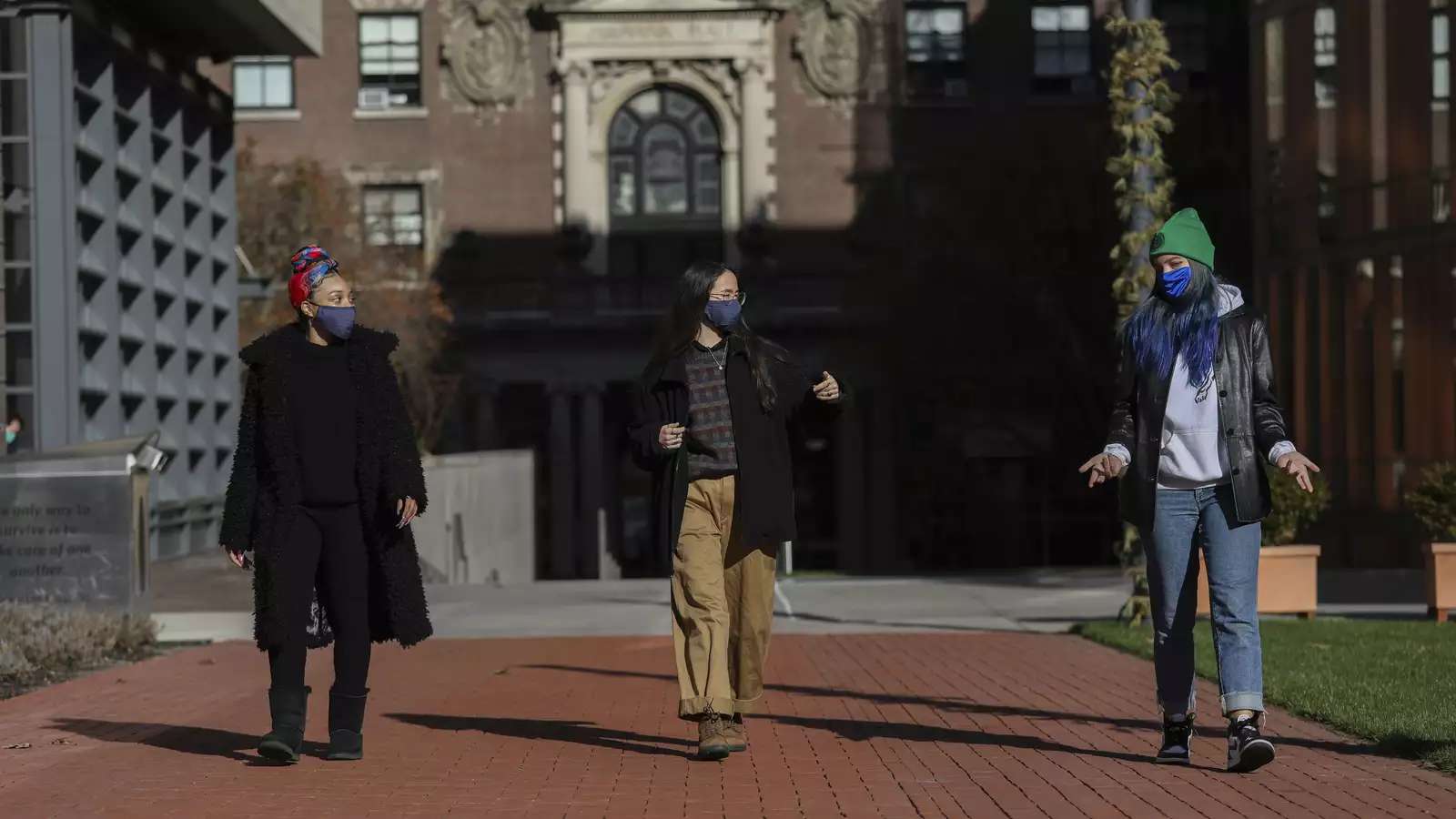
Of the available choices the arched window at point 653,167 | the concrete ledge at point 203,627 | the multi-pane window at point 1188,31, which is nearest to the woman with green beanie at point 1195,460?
the concrete ledge at point 203,627

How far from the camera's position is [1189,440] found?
29.2ft

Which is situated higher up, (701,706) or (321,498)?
(321,498)

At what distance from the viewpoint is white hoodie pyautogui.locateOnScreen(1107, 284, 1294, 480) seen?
8852 mm

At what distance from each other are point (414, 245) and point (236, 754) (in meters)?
35.3

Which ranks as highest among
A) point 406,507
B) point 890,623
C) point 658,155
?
point 658,155

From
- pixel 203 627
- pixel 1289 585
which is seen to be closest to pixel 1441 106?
pixel 1289 585

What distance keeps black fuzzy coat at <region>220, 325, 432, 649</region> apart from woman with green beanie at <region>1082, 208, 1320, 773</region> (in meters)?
2.82

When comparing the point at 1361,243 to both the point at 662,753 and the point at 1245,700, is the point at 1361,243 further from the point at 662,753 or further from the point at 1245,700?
the point at 1245,700

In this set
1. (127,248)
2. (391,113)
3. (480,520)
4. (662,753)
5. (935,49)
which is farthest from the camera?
(935,49)

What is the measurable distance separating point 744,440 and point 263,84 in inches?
1475

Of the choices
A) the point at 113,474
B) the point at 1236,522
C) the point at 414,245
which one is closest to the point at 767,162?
the point at 414,245

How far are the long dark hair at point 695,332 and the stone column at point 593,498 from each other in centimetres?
3289

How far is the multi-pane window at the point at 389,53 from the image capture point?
149 ft

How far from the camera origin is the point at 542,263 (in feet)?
148
